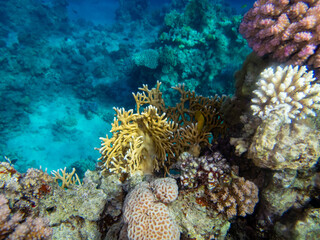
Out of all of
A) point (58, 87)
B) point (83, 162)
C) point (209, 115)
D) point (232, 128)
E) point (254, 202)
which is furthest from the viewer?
point (58, 87)

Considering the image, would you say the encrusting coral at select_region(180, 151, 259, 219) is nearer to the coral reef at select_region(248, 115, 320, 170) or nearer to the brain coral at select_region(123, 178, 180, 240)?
the brain coral at select_region(123, 178, 180, 240)

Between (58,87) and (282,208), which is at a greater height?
(58,87)

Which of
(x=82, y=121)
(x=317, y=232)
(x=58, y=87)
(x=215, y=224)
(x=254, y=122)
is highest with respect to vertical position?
(x=58, y=87)

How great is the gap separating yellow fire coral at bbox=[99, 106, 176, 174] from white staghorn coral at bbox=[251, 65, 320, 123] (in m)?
1.81

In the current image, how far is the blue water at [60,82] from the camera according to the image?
12.5 meters

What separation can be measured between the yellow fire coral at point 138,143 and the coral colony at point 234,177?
3cm

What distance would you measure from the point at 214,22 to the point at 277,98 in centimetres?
1327

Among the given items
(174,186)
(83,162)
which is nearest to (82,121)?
(83,162)

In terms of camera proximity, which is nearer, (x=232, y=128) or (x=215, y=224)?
(x=215, y=224)

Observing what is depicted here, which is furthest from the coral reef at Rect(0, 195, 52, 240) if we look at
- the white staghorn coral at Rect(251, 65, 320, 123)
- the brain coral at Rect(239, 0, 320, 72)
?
the brain coral at Rect(239, 0, 320, 72)

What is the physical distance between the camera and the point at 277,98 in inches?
89.1

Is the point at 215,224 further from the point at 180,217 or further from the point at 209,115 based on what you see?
the point at 209,115

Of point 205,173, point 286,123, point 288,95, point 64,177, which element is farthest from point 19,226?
point 288,95

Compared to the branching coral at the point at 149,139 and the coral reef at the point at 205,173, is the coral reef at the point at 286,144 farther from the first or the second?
the branching coral at the point at 149,139
